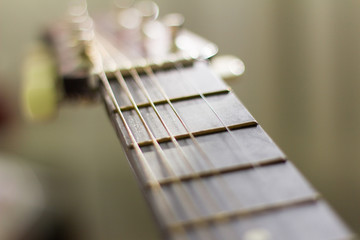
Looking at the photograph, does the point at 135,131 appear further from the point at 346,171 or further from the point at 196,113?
the point at 346,171

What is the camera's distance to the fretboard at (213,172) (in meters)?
0.45

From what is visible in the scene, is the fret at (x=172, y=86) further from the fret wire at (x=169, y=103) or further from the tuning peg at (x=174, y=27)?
the tuning peg at (x=174, y=27)

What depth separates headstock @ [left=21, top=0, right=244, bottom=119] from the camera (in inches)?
33.2

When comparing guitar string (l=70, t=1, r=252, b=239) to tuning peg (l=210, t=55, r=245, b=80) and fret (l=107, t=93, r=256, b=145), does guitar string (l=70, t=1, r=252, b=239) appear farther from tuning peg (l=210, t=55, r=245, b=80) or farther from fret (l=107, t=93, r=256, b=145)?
tuning peg (l=210, t=55, r=245, b=80)

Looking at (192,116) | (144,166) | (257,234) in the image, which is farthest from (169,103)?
(257,234)

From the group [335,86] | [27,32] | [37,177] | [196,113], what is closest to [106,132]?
[37,177]

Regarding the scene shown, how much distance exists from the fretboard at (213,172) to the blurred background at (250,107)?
4.62 ft

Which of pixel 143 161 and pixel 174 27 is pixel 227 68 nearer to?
pixel 174 27

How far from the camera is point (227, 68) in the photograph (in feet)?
2.87

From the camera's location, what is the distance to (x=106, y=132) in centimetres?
215

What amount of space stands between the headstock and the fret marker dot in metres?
0.38

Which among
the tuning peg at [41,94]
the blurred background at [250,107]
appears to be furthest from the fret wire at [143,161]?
the blurred background at [250,107]

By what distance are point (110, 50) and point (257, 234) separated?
58cm

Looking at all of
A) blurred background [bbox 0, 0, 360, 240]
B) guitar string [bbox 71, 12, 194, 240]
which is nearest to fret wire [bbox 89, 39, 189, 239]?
guitar string [bbox 71, 12, 194, 240]
